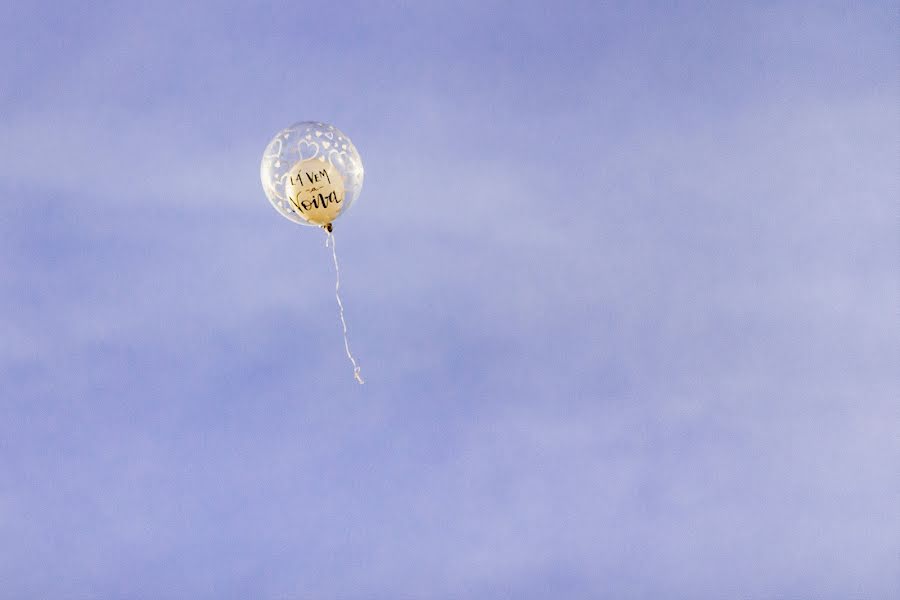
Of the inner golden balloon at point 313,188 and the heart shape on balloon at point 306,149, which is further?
the heart shape on balloon at point 306,149

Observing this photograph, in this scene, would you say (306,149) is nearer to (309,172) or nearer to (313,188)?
(309,172)

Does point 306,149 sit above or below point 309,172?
above

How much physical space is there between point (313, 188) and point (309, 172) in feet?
0.93

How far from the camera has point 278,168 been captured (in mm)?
23375

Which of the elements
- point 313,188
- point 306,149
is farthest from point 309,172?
point 306,149

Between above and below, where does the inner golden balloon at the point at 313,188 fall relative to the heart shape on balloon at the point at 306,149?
below

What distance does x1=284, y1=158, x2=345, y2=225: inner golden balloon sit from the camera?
23.1 metres

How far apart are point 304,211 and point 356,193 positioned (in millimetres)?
1203

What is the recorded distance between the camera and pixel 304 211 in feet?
76.4

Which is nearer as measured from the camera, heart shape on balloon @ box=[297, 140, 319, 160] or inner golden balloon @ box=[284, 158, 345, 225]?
inner golden balloon @ box=[284, 158, 345, 225]

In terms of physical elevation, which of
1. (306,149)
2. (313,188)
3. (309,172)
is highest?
(306,149)

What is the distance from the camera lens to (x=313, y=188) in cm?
2312

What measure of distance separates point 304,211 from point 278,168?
35.1 inches

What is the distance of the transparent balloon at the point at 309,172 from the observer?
76.0 ft
